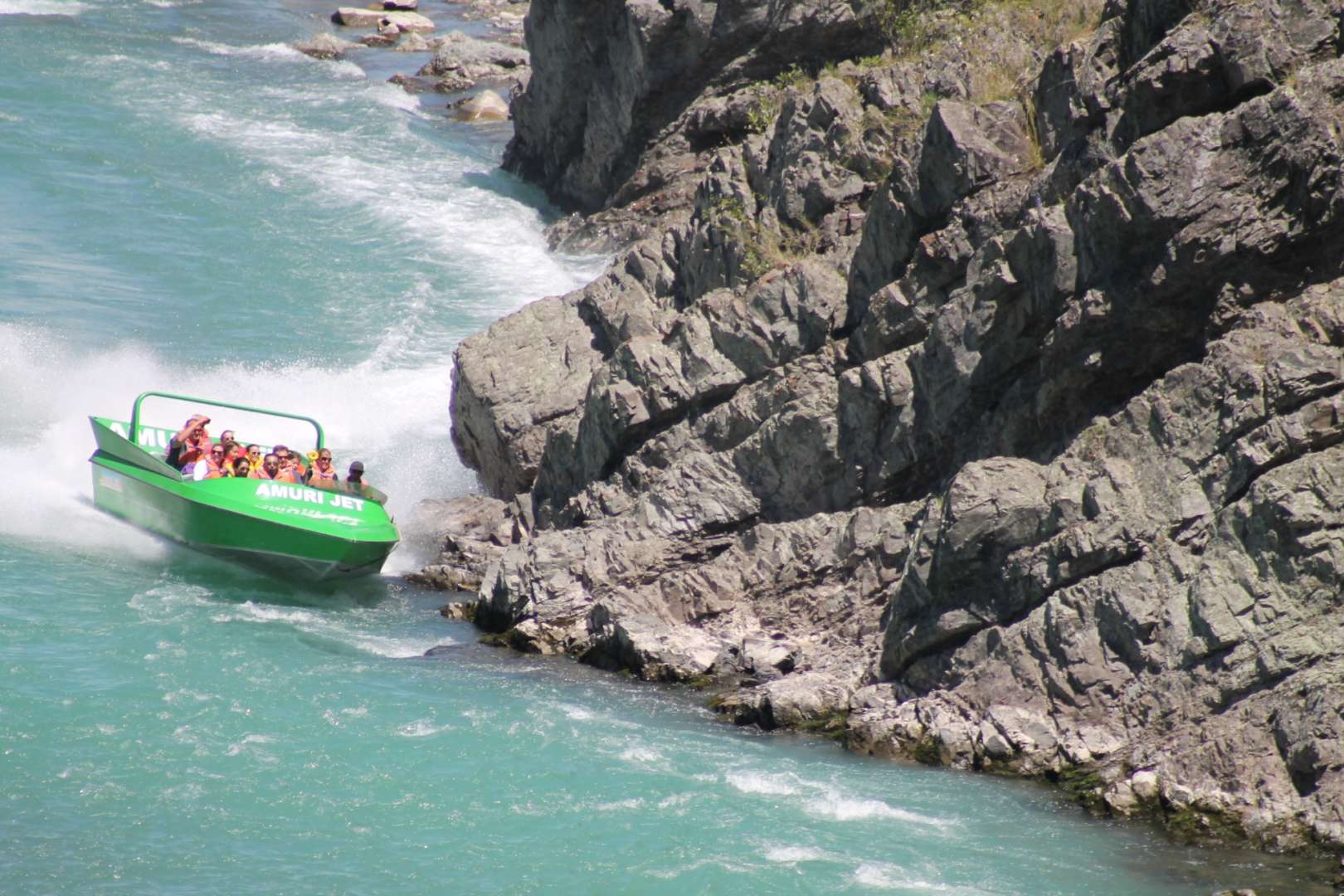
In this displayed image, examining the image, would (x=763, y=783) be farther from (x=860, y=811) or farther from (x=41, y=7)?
(x=41, y=7)

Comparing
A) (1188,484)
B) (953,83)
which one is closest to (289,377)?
(953,83)

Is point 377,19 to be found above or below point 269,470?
above

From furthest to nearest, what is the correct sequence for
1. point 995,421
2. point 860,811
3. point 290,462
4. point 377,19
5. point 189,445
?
1. point 377,19
2. point 290,462
3. point 189,445
4. point 995,421
5. point 860,811

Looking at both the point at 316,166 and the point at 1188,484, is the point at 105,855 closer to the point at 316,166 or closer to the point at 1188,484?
the point at 1188,484

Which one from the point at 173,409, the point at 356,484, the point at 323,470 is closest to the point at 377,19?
the point at 173,409

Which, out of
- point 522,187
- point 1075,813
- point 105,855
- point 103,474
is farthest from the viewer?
point 522,187
